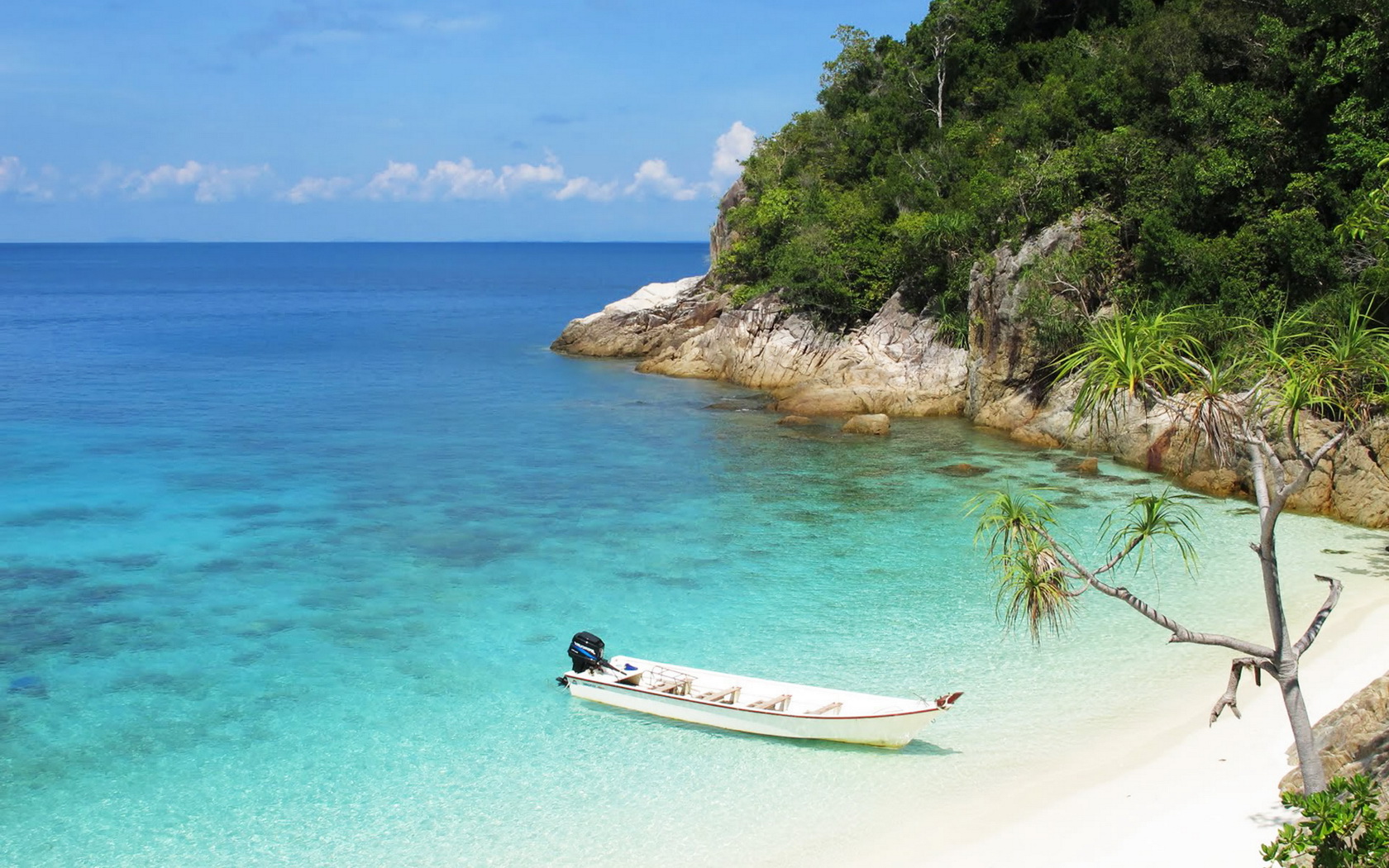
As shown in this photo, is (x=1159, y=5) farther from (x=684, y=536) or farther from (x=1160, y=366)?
(x=1160, y=366)

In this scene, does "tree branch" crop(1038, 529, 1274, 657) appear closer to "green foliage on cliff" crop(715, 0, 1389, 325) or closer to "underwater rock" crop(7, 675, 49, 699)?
"green foliage on cliff" crop(715, 0, 1389, 325)

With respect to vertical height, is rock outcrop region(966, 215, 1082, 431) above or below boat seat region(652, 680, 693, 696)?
above

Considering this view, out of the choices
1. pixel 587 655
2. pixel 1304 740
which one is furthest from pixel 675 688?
A: pixel 1304 740

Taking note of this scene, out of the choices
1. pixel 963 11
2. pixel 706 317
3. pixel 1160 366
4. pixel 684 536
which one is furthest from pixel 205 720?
pixel 963 11

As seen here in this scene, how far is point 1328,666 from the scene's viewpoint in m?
15.6

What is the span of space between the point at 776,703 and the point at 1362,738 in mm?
6752

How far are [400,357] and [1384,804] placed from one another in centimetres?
5471

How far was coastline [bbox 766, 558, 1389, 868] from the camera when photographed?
11555 millimetres

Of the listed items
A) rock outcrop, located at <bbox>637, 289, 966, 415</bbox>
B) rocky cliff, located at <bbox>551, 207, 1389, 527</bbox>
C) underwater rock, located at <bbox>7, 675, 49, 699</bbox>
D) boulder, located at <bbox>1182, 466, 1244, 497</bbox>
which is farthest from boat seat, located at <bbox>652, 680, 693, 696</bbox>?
rock outcrop, located at <bbox>637, 289, 966, 415</bbox>

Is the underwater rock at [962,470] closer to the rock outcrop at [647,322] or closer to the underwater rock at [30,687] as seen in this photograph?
the underwater rock at [30,687]

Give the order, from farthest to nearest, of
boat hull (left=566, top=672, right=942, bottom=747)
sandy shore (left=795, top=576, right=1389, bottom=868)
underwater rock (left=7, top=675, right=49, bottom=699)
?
underwater rock (left=7, top=675, right=49, bottom=699)
boat hull (left=566, top=672, right=942, bottom=747)
sandy shore (left=795, top=576, right=1389, bottom=868)

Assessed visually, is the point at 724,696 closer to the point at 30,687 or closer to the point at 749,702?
the point at 749,702

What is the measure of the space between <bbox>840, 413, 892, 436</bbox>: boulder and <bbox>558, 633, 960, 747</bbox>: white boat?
1933cm

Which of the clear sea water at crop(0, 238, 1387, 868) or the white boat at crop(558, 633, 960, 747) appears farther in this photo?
the white boat at crop(558, 633, 960, 747)
